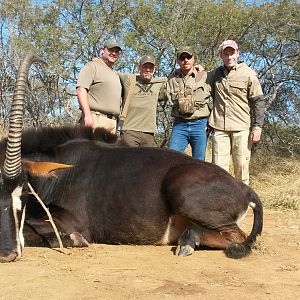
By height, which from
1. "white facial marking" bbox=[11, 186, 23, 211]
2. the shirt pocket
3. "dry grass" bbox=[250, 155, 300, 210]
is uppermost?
the shirt pocket

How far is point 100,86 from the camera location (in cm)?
734

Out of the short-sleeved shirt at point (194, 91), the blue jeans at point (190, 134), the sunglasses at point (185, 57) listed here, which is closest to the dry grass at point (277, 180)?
the blue jeans at point (190, 134)

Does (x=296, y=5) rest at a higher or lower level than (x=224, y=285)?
higher

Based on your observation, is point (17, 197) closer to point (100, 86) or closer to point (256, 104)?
point (100, 86)

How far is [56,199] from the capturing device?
228 inches

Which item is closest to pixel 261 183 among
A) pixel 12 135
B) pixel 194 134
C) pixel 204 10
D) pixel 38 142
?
pixel 194 134

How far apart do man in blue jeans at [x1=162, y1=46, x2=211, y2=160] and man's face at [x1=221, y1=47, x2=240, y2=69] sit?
1.54 ft

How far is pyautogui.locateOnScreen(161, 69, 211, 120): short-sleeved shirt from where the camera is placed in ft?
24.1

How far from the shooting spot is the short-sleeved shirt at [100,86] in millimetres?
7293

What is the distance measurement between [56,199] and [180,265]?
171 cm

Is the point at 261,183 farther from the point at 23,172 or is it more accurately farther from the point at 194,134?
the point at 23,172

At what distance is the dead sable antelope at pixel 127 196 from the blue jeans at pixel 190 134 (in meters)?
1.52

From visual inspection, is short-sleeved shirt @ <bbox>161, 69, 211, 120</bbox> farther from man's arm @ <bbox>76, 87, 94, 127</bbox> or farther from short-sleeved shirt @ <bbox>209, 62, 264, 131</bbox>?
man's arm @ <bbox>76, 87, 94, 127</bbox>

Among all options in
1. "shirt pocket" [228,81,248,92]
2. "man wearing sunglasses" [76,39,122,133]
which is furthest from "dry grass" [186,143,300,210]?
"man wearing sunglasses" [76,39,122,133]
